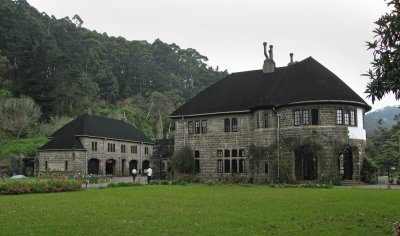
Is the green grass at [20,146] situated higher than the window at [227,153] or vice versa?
the green grass at [20,146]

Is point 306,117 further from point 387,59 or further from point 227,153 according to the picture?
point 387,59

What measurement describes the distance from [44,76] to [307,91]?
55.5 metres

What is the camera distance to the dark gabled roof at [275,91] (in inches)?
1434

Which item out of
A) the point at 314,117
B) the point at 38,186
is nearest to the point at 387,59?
the point at 38,186

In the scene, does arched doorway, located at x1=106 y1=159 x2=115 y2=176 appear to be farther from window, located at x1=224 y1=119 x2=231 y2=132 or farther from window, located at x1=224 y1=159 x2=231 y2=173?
window, located at x1=224 y1=119 x2=231 y2=132

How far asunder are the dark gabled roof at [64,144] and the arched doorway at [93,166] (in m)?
3.04

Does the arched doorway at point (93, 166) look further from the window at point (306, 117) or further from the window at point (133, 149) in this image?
the window at point (306, 117)

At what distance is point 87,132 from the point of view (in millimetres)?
55000

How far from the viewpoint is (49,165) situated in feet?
175

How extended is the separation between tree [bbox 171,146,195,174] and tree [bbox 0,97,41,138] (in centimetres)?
3289

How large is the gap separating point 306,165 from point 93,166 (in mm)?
27506

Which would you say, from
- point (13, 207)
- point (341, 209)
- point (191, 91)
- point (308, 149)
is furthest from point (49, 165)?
point (191, 91)

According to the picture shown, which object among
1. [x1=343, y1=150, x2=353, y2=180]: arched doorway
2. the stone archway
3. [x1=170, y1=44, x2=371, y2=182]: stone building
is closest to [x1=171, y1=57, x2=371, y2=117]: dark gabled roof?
[x1=170, y1=44, x2=371, y2=182]: stone building

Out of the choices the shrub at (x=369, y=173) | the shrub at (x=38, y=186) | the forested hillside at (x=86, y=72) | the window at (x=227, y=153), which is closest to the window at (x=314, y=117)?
the shrub at (x=369, y=173)
